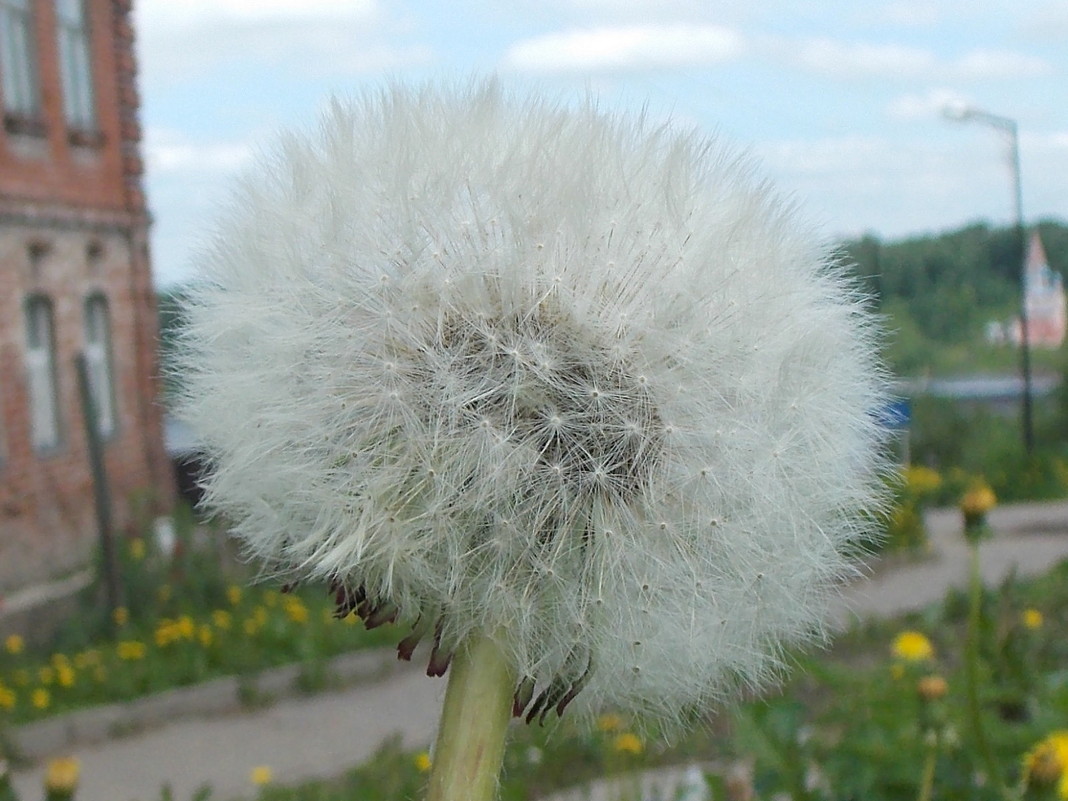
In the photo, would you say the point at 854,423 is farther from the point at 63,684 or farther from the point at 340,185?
the point at 63,684

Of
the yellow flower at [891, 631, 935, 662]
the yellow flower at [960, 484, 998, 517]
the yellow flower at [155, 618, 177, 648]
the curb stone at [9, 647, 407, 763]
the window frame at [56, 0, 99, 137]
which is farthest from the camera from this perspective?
the window frame at [56, 0, 99, 137]

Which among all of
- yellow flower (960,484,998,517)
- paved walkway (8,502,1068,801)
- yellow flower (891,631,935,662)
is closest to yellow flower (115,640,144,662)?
paved walkway (8,502,1068,801)

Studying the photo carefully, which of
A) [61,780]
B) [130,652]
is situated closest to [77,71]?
[130,652]

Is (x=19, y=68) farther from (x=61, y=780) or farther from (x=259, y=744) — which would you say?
(x=61, y=780)

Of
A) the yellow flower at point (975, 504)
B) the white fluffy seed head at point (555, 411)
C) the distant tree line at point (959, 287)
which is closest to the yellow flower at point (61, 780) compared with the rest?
the white fluffy seed head at point (555, 411)

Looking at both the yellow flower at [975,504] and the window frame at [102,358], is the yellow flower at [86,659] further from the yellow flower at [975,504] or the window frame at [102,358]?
the yellow flower at [975,504]

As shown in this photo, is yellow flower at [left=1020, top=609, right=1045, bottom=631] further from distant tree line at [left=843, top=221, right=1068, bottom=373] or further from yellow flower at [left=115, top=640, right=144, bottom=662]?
distant tree line at [left=843, top=221, right=1068, bottom=373]

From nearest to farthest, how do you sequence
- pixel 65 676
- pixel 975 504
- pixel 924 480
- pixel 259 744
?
pixel 975 504 → pixel 259 744 → pixel 65 676 → pixel 924 480
